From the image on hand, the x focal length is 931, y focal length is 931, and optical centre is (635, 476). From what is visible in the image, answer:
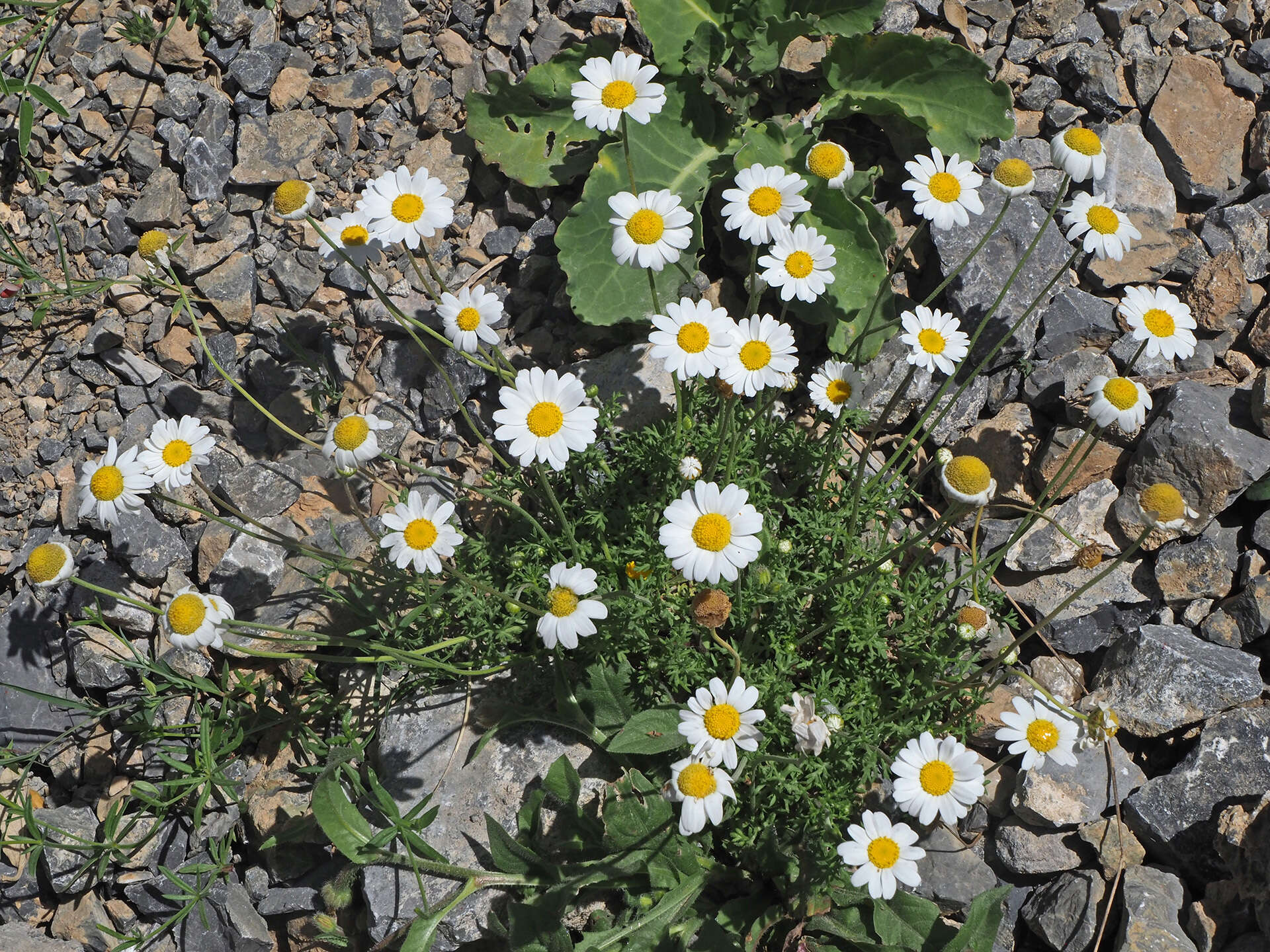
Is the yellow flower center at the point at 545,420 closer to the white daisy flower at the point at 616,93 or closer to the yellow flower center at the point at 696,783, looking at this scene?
the white daisy flower at the point at 616,93

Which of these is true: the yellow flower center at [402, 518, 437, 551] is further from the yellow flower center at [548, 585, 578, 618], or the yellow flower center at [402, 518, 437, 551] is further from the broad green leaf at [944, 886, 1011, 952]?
the broad green leaf at [944, 886, 1011, 952]

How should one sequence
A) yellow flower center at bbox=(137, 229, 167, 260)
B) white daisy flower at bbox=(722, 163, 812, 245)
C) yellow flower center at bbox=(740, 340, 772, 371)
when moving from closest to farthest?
yellow flower center at bbox=(740, 340, 772, 371), white daisy flower at bbox=(722, 163, 812, 245), yellow flower center at bbox=(137, 229, 167, 260)

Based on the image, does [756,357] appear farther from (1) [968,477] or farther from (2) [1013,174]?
(2) [1013,174]

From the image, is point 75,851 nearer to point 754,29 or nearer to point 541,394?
point 541,394

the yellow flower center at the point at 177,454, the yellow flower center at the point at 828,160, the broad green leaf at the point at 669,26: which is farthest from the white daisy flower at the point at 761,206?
the yellow flower center at the point at 177,454

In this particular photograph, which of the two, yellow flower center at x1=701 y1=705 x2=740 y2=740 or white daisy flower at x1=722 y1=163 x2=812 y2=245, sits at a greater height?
white daisy flower at x1=722 y1=163 x2=812 y2=245

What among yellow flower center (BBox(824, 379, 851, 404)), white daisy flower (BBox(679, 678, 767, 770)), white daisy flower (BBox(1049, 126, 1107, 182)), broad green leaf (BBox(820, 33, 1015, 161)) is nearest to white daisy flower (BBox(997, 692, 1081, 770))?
white daisy flower (BBox(679, 678, 767, 770))

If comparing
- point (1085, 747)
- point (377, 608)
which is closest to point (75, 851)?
point (377, 608)
